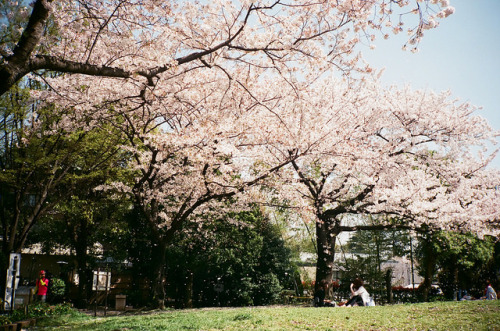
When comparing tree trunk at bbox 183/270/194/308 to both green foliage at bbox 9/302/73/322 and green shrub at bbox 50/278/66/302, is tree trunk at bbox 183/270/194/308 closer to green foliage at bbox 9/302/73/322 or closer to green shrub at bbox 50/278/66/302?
green foliage at bbox 9/302/73/322

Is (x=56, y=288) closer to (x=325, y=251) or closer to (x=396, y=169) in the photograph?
(x=325, y=251)

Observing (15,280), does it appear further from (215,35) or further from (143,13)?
(215,35)

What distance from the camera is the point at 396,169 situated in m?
13.6

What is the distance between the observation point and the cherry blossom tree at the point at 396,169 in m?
13.0

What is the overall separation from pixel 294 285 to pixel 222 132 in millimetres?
16777

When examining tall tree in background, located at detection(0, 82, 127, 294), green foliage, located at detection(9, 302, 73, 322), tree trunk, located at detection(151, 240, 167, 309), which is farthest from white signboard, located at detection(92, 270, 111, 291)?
tall tree in background, located at detection(0, 82, 127, 294)

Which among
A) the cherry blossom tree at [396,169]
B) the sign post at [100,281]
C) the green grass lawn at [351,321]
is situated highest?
the cherry blossom tree at [396,169]

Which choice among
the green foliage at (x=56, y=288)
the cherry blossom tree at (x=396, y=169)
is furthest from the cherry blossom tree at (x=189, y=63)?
the green foliage at (x=56, y=288)

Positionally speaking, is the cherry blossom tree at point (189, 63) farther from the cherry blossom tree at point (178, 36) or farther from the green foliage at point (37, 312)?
the green foliage at point (37, 312)

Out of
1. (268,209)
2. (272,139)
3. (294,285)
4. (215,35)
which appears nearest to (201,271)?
(268,209)

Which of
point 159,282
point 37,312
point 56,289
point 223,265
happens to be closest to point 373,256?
point 223,265

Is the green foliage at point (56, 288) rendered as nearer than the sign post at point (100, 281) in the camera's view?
No

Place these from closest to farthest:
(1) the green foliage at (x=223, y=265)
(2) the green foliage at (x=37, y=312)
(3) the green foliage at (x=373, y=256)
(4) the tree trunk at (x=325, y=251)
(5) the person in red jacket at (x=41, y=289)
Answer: (2) the green foliage at (x=37, y=312) → (5) the person in red jacket at (x=41, y=289) → (4) the tree trunk at (x=325, y=251) → (1) the green foliage at (x=223, y=265) → (3) the green foliage at (x=373, y=256)

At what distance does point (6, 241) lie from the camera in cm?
1348
